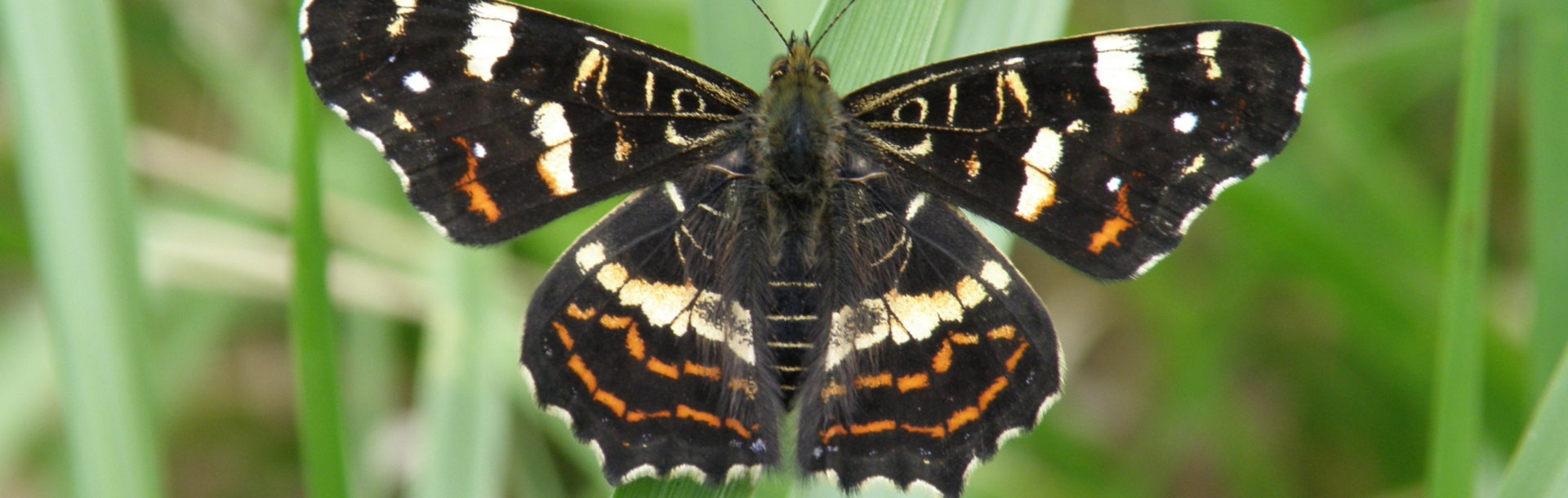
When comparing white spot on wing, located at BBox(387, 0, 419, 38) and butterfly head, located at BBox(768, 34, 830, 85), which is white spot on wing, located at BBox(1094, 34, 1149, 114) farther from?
white spot on wing, located at BBox(387, 0, 419, 38)

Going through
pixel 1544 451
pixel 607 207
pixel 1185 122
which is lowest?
pixel 607 207

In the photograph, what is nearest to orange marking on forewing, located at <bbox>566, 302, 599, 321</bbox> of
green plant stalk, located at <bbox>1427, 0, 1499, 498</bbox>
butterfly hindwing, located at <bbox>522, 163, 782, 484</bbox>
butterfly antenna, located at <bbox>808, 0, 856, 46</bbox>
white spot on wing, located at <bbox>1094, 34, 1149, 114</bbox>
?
butterfly hindwing, located at <bbox>522, 163, 782, 484</bbox>

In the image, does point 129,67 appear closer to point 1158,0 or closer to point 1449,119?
point 1158,0

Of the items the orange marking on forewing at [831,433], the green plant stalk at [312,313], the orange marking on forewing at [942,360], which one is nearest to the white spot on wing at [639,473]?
the orange marking on forewing at [831,433]

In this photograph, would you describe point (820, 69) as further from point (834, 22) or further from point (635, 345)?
point (635, 345)

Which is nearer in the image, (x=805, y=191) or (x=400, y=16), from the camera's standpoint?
(x=400, y=16)

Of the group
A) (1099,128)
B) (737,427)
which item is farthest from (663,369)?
(1099,128)

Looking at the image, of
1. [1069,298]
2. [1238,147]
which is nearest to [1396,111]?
[1069,298]

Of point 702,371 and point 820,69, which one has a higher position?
point 820,69
